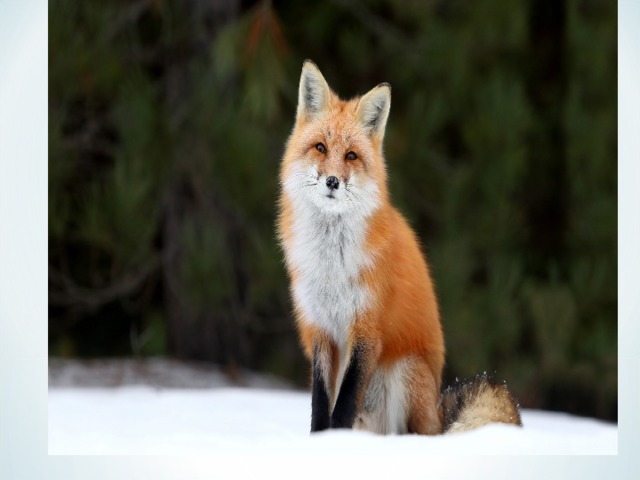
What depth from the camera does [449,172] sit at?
6.28 meters

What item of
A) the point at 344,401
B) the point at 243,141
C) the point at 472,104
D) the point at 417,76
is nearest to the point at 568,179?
the point at 472,104

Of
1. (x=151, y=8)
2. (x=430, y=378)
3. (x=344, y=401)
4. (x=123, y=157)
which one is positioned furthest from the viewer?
(x=151, y=8)

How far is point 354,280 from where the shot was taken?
10.0 feet

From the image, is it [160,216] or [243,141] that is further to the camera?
[160,216]

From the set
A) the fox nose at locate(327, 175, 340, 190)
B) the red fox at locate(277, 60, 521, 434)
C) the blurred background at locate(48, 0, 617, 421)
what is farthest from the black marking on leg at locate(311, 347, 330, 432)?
the blurred background at locate(48, 0, 617, 421)

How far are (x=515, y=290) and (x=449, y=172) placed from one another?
0.99 meters

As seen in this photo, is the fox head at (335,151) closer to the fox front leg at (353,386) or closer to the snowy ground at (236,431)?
the fox front leg at (353,386)

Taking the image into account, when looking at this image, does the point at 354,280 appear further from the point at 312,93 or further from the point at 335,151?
the point at 312,93

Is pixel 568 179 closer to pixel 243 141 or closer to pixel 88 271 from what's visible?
pixel 243 141

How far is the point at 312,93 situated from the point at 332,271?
634 mm

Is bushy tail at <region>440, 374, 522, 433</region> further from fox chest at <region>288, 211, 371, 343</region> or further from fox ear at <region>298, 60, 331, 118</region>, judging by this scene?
fox ear at <region>298, 60, 331, 118</region>

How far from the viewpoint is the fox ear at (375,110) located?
3.02 metres

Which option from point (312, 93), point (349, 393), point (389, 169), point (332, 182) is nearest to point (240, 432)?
point (349, 393)

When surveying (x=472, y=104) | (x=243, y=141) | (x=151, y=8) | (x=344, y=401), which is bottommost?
(x=344, y=401)
